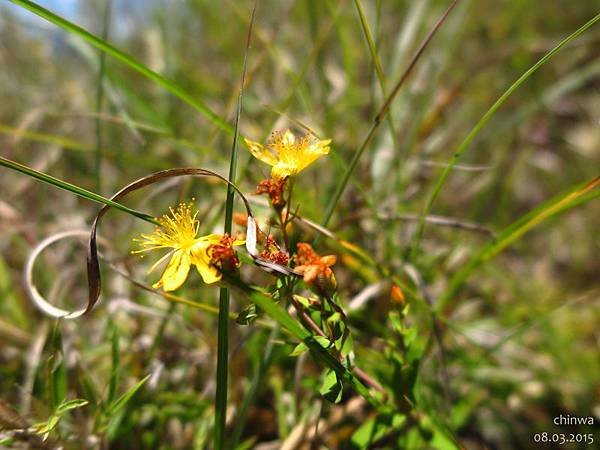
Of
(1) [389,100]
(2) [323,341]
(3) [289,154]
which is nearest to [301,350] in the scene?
(2) [323,341]

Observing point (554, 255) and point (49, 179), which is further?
point (554, 255)

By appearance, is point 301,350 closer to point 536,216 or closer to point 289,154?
point 289,154

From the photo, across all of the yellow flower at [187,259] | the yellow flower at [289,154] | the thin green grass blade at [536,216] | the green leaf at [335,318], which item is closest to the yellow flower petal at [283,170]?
the yellow flower at [289,154]

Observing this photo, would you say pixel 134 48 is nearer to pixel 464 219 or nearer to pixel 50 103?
pixel 50 103

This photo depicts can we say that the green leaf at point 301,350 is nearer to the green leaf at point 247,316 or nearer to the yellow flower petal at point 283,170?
the green leaf at point 247,316

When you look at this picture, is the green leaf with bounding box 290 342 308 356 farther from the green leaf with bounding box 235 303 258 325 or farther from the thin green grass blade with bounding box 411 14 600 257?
the thin green grass blade with bounding box 411 14 600 257

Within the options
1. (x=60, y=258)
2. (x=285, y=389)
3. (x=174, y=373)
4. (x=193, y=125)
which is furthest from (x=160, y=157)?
(x=285, y=389)
